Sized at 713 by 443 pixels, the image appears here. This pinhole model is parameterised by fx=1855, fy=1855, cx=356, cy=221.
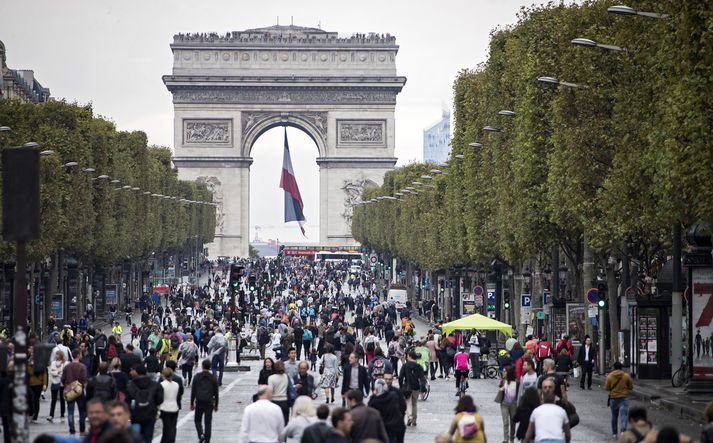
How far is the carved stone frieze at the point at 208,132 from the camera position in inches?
6634

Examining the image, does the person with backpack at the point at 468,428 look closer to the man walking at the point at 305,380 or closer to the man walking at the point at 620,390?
the man walking at the point at 305,380

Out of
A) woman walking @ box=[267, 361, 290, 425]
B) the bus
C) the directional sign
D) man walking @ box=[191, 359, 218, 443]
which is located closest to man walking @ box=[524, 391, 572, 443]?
woman walking @ box=[267, 361, 290, 425]

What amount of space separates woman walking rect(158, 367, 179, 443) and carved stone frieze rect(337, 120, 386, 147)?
464 feet

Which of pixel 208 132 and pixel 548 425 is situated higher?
pixel 208 132

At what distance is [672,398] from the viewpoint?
3966 cm

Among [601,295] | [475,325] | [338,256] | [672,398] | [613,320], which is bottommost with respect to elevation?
[672,398]

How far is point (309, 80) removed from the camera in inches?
6604

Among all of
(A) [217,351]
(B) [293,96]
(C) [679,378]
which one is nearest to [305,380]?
(A) [217,351]

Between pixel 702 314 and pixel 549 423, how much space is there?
56.4ft

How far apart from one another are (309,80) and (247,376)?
115791 millimetres

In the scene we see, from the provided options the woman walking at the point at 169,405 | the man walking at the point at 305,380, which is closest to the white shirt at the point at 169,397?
the woman walking at the point at 169,405

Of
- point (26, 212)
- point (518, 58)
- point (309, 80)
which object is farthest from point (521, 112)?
point (309, 80)

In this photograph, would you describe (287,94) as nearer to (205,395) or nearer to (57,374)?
(57,374)

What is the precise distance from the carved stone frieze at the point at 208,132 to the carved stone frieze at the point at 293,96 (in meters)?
2.09
